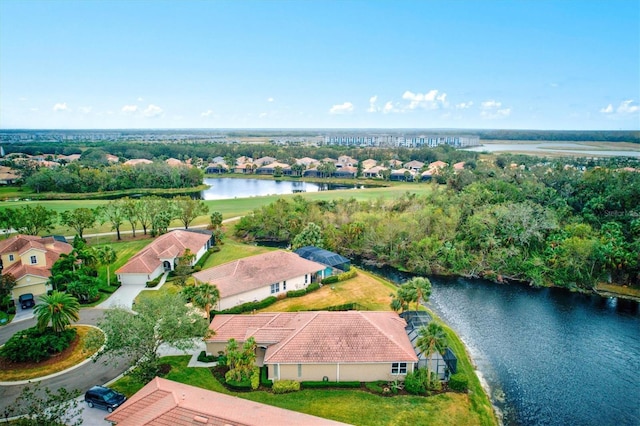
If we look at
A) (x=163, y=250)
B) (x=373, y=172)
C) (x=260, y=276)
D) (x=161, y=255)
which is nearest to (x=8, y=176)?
(x=163, y=250)

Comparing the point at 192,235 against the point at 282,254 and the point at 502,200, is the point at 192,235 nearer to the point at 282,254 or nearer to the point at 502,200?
the point at 282,254

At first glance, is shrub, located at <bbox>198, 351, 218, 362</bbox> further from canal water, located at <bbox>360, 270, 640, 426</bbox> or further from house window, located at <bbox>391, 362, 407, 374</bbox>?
canal water, located at <bbox>360, 270, 640, 426</bbox>

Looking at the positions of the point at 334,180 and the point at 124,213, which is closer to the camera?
the point at 124,213

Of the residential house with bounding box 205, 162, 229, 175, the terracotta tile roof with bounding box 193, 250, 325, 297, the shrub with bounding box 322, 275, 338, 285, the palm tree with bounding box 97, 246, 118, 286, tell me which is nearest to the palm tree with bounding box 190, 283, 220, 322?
the terracotta tile roof with bounding box 193, 250, 325, 297

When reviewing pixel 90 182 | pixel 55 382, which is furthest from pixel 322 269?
pixel 90 182

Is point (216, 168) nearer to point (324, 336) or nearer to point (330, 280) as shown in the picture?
point (330, 280)

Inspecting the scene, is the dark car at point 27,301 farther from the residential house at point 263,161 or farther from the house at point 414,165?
the house at point 414,165

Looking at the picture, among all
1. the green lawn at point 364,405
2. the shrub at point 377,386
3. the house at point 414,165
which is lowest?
the green lawn at point 364,405

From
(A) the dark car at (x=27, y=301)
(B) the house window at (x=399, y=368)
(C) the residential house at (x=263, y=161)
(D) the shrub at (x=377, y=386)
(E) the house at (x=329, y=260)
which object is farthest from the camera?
(C) the residential house at (x=263, y=161)

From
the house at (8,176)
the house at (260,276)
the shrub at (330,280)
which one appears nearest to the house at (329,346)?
the house at (260,276)
